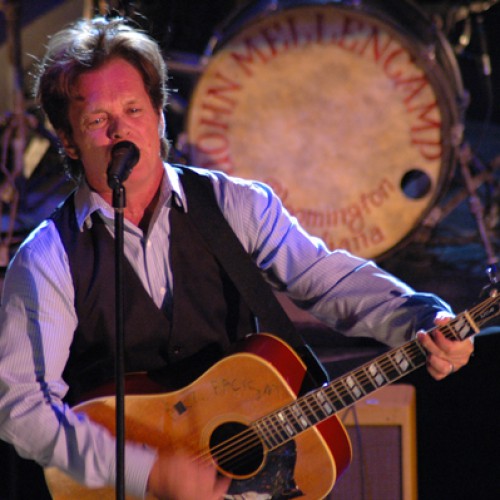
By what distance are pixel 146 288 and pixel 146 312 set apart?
0.29ft

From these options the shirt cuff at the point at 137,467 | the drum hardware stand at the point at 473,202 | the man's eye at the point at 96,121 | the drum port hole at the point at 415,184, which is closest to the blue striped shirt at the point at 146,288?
the shirt cuff at the point at 137,467

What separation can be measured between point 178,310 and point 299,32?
2028 millimetres

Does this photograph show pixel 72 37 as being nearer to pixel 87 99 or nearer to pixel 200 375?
pixel 87 99

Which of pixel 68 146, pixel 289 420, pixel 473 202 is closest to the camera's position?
pixel 289 420

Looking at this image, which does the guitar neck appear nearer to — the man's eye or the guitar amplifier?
the guitar amplifier

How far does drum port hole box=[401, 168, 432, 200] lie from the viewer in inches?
179

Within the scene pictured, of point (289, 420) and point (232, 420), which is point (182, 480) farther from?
point (289, 420)

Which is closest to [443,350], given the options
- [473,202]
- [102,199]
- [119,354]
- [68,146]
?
[119,354]

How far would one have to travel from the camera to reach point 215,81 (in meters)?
4.56

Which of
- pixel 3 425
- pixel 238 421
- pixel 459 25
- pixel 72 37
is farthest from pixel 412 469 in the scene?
pixel 459 25

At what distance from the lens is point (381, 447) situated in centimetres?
312

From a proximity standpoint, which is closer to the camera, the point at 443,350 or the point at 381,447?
the point at 443,350

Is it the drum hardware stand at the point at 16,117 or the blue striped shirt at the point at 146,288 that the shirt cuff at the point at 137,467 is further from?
the drum hardware stand at the point at 16,117

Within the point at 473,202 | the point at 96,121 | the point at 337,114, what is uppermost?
the point at 96,121
